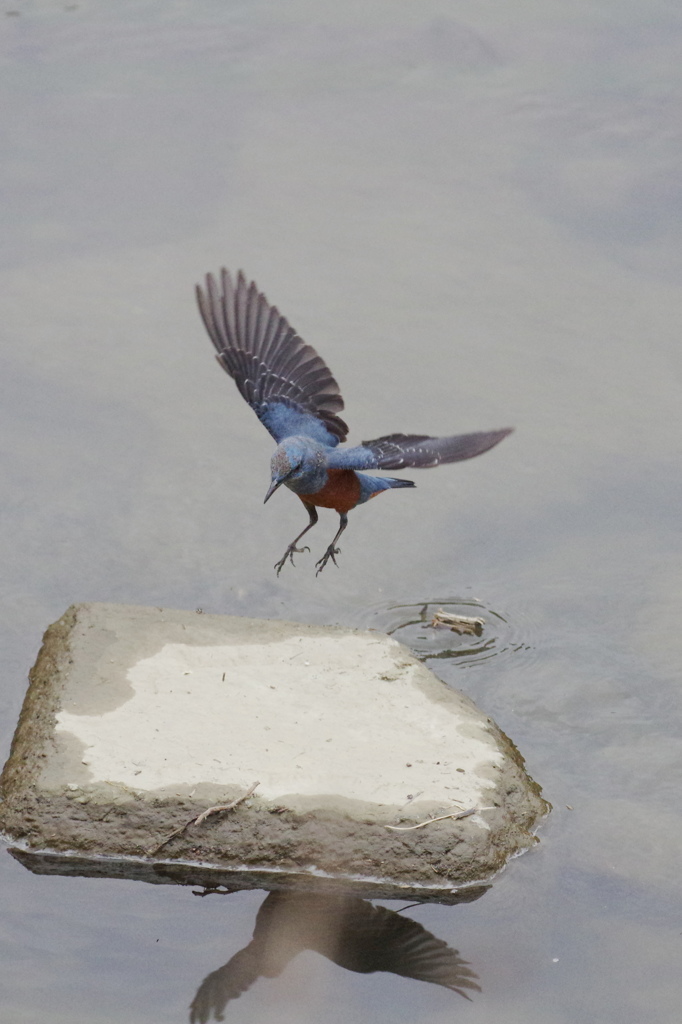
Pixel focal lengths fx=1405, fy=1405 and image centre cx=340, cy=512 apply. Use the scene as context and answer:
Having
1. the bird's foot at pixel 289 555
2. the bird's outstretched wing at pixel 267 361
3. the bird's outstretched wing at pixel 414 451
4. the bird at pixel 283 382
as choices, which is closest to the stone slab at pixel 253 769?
the bird's foot at pixel 289 555

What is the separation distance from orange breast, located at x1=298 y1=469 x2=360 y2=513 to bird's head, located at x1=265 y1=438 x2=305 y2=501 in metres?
0.26

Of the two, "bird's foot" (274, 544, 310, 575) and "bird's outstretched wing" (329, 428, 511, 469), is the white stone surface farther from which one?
"bird's outstretched wing" (329, 428, 511, 469)

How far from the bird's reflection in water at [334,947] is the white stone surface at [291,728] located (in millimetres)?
384

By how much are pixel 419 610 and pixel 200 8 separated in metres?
6.67

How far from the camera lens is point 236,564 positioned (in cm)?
669

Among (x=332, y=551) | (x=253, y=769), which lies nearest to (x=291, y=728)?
(x=253, y=769)

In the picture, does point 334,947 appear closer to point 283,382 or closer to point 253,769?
point 253,769

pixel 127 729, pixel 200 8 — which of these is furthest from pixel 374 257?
pixel 127 729

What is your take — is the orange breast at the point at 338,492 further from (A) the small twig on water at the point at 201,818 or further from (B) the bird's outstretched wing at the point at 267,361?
(A) the small twig on water at the point at 201,818

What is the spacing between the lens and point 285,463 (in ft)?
17.5

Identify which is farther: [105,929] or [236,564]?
[236,564]

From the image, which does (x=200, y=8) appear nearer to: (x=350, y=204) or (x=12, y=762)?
(x=350, y=204)

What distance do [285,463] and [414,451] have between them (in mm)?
542

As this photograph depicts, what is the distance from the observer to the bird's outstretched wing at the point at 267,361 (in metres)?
5.99
